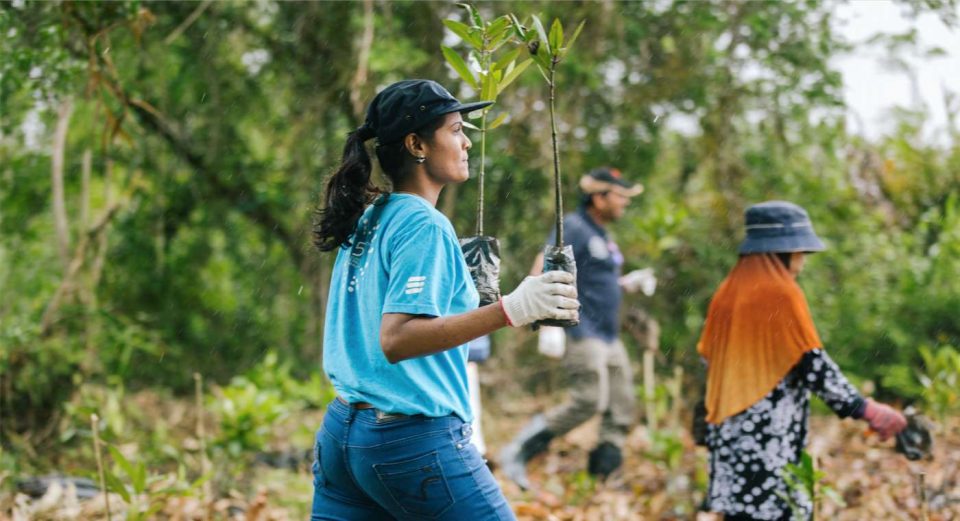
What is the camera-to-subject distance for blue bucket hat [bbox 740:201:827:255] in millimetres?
4027

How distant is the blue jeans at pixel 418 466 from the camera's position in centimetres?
243

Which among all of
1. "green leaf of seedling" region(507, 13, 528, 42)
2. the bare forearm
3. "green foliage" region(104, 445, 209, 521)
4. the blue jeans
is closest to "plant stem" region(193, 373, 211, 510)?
"green foliage" region(104, 445, 209, 521)

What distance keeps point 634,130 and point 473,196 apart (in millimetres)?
1611

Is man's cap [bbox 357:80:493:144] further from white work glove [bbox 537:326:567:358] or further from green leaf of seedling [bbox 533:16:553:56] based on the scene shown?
white work glove [bbox 537:326:567:358]

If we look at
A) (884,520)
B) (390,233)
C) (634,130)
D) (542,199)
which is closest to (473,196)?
(542,199)

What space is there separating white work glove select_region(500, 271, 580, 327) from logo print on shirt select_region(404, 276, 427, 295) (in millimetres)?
189

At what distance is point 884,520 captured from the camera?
509 centimetres

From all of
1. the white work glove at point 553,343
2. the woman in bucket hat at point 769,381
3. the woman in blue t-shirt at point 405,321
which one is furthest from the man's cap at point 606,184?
the woman in blue t-shirt at point 405,321

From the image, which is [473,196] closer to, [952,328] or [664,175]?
[664,175]

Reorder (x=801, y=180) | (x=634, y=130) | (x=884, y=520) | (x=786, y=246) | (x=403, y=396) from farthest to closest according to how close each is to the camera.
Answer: (x=634, y=130)
(x=801, y=180)
(x=884, y=520)
(x=786, y=246)
(x=403, y=396)

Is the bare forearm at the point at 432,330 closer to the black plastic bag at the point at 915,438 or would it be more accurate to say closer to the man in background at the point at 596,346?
the black plastic bag at the point at 915,438

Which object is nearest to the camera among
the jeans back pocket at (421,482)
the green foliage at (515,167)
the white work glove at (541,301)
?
the white work glove at (541,301)

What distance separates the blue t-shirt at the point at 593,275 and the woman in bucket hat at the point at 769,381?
231 cm

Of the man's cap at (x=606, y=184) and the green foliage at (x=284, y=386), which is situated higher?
the man's cap at (x=606, y=184)
